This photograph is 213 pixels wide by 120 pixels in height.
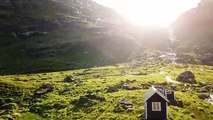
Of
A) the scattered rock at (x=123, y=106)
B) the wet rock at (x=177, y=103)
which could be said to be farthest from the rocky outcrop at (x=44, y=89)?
the wet rock at (x=177, y=103)

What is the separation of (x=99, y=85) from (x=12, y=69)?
80.7 metres

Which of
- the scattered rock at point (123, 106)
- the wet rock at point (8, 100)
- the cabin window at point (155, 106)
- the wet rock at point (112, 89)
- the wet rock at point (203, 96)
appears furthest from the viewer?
the wet rock at point (112, 89)

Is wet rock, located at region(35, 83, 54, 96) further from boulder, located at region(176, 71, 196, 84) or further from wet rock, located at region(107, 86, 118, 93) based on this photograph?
boulder, located at region(176, 71, 196, 84)

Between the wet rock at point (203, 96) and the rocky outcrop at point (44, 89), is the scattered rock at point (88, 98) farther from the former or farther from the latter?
the wet rock at point (203, 96)

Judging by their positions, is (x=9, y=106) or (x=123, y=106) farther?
(x=9, y=106)

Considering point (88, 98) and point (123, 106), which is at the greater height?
point (88, 98)

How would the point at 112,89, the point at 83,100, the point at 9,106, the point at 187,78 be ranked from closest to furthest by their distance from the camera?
1. the point at 83,100
2. the point at 9,106
3. the point at 112,89
4. the point at 187,78

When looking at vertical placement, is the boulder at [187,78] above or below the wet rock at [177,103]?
above

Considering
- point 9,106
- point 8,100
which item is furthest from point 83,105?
point 8,100

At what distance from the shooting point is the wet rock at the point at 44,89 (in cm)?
11347

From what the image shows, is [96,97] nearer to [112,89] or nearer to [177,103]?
[112,89]

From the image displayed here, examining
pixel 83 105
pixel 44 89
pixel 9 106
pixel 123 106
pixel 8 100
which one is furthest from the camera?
pixel 44 89

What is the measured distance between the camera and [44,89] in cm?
11788

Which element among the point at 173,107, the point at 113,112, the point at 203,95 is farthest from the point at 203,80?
the point at 113,112
